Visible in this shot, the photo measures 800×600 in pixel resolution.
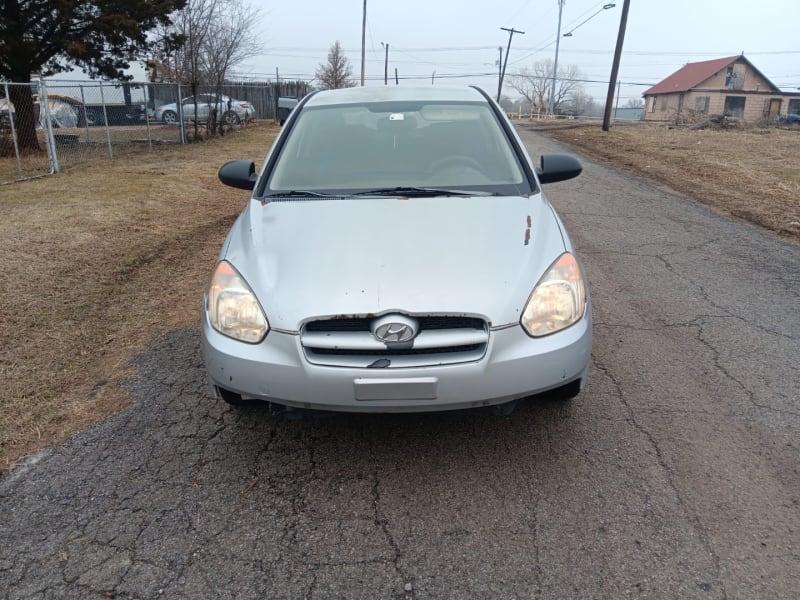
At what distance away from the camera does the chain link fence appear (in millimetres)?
13266

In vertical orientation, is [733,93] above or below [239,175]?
above

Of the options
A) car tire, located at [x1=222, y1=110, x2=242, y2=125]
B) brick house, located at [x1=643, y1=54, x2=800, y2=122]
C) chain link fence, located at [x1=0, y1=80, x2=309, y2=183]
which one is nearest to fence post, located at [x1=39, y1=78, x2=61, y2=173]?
chain link fence, located at [x1=0, y1=80, x2=309, y2=183]

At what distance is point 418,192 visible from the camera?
353 centimetres

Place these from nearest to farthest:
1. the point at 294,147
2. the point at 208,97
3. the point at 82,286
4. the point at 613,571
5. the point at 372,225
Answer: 1. the point at 613,571
2. the point at 372,225
3. the point at 294,147
4. the point at 82,286
5. the point at 208,97

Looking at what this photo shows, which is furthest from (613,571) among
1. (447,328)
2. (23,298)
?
(23,298)

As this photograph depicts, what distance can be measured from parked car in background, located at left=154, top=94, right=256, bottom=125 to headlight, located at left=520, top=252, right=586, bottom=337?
65.5 ft

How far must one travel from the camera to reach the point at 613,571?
2240mm

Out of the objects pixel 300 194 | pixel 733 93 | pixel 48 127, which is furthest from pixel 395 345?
pixel 733 93

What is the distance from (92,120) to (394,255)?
61.9 ft

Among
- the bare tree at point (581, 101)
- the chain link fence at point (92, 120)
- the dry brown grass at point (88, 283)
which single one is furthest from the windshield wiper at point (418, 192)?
the bare tree at point (581, 101)

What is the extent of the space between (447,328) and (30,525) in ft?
6.22

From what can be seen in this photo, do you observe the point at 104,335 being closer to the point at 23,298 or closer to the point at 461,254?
the point at 23,298

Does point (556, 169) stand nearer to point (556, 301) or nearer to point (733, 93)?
point (556, 301)

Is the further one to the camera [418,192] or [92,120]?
[92,120]
